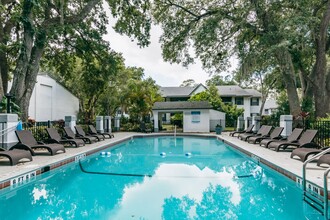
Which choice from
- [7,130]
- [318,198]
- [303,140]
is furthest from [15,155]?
[303,140]

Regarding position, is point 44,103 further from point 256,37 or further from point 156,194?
point 156,194

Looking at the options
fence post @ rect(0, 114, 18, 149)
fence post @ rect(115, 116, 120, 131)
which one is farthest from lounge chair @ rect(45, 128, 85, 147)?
fence post @ rect(115, 116, 120, 131)

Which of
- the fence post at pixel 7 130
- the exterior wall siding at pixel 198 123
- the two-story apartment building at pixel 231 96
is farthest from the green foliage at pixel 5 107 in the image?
the two-story apartment building at pixel 231 96

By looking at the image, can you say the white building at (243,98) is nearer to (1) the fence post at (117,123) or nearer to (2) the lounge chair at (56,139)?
(1) the fence post at (117,123)

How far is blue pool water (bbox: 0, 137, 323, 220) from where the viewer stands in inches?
179

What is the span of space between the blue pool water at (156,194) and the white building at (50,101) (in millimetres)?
13991

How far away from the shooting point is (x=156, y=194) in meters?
5.75

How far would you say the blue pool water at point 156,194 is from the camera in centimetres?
456

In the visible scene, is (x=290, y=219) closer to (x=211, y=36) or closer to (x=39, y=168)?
(x=39, y=168)

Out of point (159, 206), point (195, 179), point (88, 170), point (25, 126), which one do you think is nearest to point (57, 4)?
point (25, 126)

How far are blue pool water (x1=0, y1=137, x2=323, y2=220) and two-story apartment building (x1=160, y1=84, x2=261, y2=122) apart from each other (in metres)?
27.8

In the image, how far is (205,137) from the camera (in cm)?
1997

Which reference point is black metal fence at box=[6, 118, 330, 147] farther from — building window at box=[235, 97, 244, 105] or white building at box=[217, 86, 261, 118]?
building window at box=[235, 97, 244, 105]

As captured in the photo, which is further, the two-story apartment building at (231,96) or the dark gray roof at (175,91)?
the dark gray roof at (175,91)
